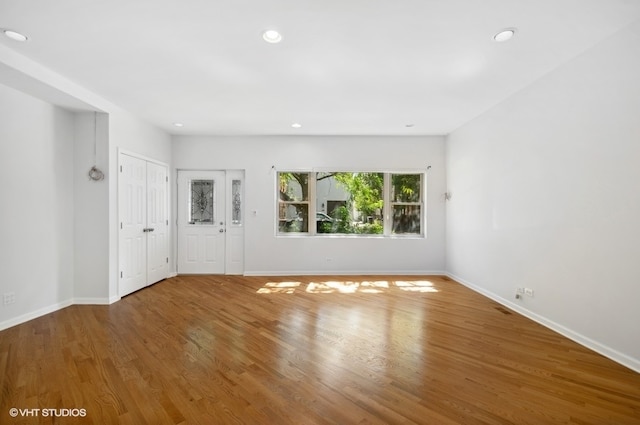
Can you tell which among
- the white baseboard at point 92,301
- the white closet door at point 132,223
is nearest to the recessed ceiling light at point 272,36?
the white closet door at point 132,223

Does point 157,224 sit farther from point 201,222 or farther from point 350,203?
point 350,203

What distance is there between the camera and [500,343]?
2732 mm

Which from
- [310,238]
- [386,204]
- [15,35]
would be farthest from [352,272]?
[15,35]

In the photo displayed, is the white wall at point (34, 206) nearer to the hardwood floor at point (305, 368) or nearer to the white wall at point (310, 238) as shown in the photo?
the hardwood floor at point (305, 368)

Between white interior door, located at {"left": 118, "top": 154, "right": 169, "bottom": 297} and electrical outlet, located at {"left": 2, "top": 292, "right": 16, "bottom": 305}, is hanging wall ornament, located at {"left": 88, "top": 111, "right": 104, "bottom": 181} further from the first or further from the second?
electrical outlet, located at {"left": 2, "top": 292, "right": 16, "bottom": 305}

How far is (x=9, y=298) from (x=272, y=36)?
398cm

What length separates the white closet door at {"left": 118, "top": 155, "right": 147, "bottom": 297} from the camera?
4.11 meters

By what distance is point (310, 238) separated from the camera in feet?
18.3

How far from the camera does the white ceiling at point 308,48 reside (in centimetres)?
207

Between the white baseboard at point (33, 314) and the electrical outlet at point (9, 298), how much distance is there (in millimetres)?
Answer: 192

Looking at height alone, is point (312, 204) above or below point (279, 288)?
above

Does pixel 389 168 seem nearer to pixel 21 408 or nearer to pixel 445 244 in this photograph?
pixel 445 244

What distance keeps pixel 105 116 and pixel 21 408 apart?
343cm

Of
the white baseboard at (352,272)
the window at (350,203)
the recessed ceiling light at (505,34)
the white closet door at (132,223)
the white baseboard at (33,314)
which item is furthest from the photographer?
the window at (350,203)
